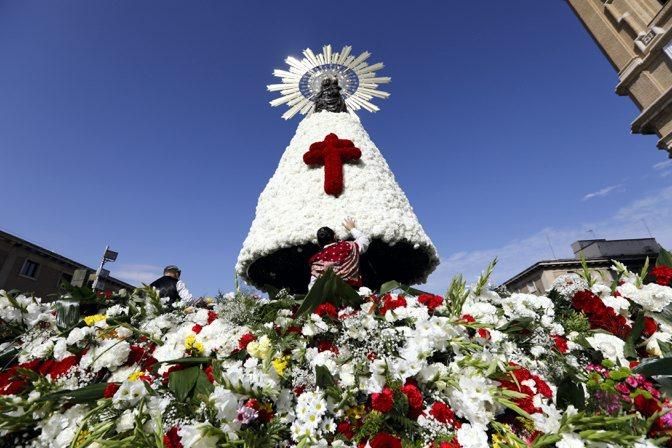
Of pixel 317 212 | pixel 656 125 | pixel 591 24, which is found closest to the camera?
pixel 317 212

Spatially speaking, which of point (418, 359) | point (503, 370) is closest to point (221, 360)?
point (418, 359)

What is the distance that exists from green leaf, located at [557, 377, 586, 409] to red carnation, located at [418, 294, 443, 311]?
0.61 metres

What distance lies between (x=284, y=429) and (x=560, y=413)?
39.0 inches

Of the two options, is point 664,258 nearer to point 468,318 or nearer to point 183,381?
point 468,318

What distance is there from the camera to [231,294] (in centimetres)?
184

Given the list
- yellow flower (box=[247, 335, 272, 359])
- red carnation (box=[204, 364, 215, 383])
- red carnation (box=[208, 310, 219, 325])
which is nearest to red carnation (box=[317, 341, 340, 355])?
yellow flower (box=[247, 335, 272, 359])

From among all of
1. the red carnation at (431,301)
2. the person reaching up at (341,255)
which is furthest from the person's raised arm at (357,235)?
the red carnation at (431,301)

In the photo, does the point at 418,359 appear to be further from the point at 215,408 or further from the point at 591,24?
the point at 591,24

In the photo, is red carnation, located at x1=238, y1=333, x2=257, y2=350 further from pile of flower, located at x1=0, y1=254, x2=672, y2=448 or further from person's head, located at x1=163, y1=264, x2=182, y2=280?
person's head, located at x1=163, y1=264, x2=182, y2=280

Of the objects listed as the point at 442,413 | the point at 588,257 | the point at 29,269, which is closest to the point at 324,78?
the point at 442,413

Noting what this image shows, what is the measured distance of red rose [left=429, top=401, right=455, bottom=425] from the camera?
1.21 metres

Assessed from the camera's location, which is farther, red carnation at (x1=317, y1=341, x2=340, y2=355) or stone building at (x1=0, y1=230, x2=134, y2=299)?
stone building at (x1=0, y1=230, x2=134, y2=299)

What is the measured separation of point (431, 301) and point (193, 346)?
1216mm

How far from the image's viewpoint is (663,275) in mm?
2064
